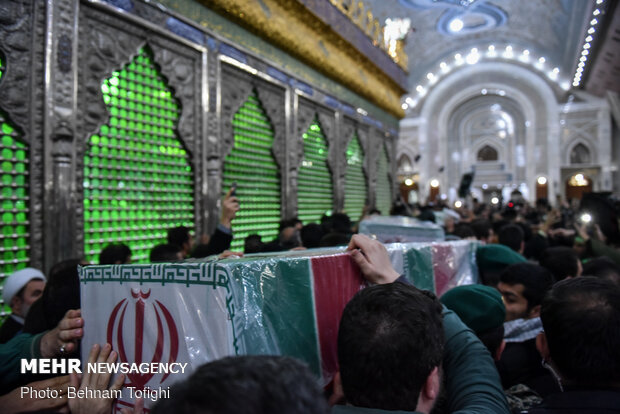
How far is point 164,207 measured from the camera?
3650 mm

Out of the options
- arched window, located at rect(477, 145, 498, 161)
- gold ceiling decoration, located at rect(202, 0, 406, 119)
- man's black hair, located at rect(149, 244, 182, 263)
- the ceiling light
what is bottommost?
man's black hair, located at rect(149, 244, 182, 263)

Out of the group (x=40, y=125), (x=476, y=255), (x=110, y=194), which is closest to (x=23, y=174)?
(x=40, y=125)

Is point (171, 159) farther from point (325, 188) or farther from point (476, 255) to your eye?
point (325, 188)

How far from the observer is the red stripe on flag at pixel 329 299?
108 cm

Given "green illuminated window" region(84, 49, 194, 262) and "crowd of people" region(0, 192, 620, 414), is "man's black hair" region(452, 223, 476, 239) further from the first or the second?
"green illuminated window" region(84, 49, 194, 262)

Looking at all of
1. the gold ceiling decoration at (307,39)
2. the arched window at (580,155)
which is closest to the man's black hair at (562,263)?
the gold ceiling decoration at (307,39)

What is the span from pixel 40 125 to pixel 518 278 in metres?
2.97

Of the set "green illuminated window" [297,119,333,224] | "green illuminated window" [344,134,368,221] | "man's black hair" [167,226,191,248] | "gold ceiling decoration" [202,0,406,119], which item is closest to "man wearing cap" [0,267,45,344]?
"man's black hair" [167,226,191,248]

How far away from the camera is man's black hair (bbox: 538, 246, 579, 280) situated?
2480mm

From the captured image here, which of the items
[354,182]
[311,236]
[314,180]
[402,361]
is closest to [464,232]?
[311,236]

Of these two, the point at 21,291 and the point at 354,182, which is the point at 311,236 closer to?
the point at 21,291

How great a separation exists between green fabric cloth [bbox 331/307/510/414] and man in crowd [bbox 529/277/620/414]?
4.5 inches

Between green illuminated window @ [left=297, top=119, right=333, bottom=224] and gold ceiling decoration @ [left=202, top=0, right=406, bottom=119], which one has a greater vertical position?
gold ceiling decoration @ [left=202, top=0, right=406, bottom=119]

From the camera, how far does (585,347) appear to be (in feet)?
3.43
